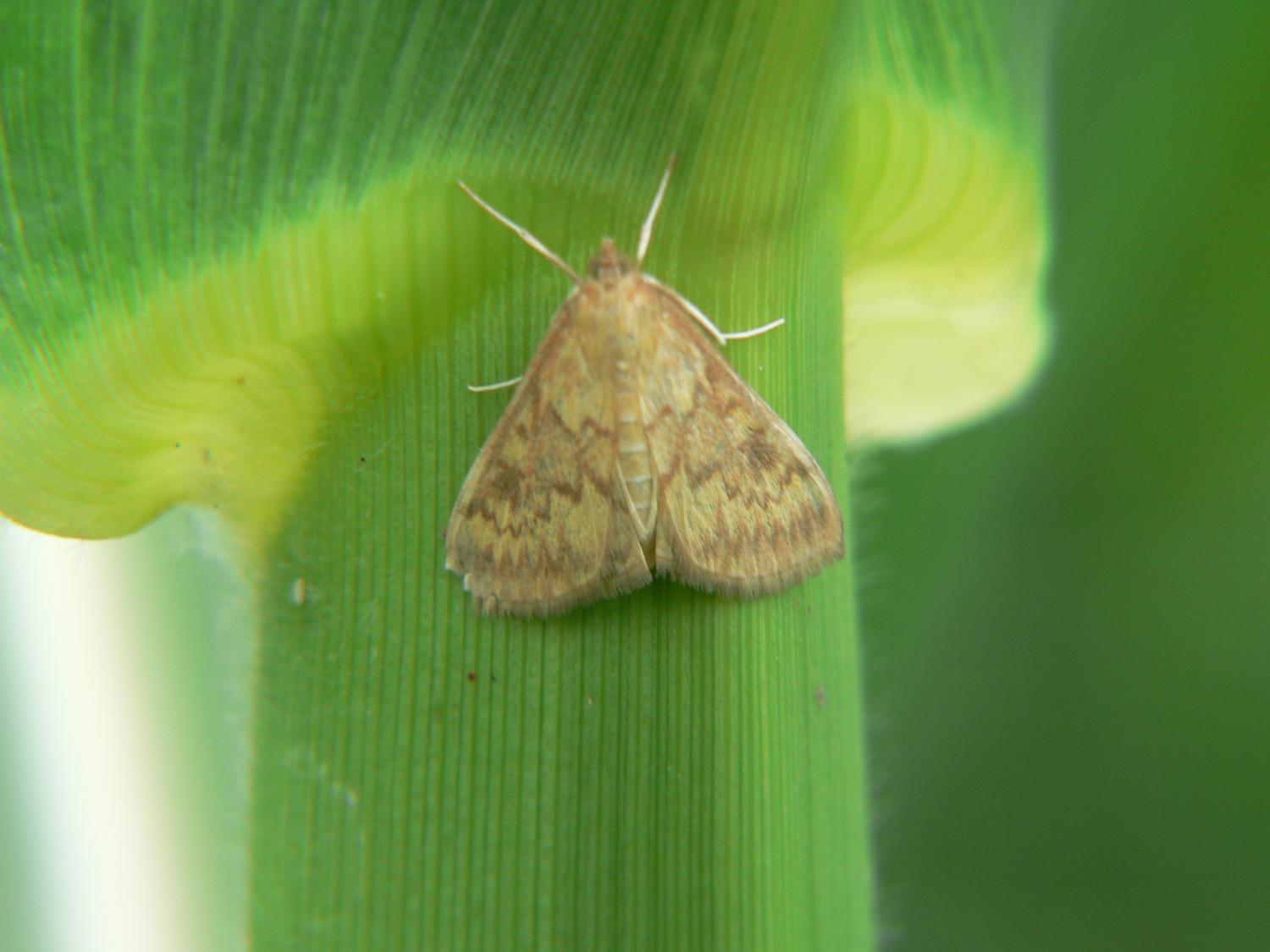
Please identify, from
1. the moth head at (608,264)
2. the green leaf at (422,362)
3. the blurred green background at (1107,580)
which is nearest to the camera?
the green leaf at (422,362)

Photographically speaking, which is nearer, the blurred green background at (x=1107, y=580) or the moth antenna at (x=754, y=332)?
the moth antenna at (x=754, y=332)

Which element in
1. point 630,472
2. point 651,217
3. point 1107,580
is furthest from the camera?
point 1107,580

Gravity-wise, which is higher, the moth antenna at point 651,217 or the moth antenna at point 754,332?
the moth antenna at point 651,217

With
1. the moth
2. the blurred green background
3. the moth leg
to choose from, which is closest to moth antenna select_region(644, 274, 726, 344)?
the moth

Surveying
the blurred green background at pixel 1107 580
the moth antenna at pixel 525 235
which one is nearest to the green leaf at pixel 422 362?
the moth antenna at pixel 525 235

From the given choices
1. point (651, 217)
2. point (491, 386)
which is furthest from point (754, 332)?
point (491, 386)

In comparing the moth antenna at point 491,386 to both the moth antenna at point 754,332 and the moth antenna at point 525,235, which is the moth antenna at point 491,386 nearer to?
the moth antenna at point 525,235

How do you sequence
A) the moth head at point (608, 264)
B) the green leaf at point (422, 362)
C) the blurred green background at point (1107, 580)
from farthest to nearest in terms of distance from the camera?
the blurred green background at point (1107, 580) → the moth head at point (608, 264) → the green leaf at point (422, 362)

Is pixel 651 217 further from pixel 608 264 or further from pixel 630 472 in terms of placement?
pixel 630 472
